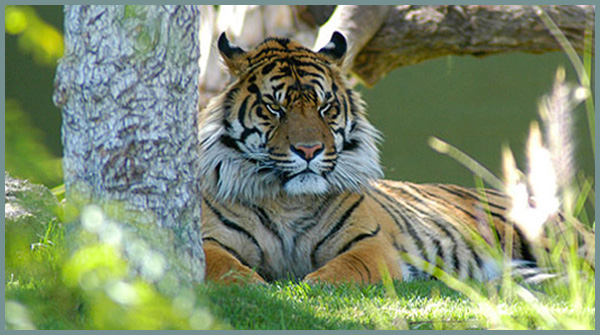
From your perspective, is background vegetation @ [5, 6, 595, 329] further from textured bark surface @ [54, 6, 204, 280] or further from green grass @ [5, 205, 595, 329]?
textured bark surface @ [54, 6, 204, 280]

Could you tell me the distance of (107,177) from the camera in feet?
9.18

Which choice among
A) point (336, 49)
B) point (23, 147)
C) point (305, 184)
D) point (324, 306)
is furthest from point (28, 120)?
point (336, 49)

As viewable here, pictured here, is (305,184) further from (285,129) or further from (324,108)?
(324,108)

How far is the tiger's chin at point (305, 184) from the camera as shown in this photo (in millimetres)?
4008

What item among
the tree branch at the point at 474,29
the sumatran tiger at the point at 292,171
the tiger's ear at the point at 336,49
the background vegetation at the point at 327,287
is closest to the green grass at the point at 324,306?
the background vegetation at the point at 327,287

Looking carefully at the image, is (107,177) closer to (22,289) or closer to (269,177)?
(22,289)

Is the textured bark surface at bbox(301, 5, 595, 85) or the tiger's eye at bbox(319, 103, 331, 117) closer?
the tiger's eye at bbox(319, 103, 331, 117)

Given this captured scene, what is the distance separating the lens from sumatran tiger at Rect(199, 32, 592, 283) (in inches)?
157

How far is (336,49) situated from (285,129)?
0.73m

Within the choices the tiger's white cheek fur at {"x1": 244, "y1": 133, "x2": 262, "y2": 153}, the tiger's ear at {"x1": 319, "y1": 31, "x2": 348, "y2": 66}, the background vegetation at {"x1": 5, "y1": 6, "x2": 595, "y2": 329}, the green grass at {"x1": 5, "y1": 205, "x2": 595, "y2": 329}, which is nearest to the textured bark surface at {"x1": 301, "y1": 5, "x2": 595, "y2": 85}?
the background vegetation at {"x1": 5, "y1": 6, "x2": 595, "y2": 329}

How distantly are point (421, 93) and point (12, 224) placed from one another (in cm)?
606

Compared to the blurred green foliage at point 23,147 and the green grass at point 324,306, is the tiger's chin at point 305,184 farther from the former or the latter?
the blurred green foliage at point 23,147

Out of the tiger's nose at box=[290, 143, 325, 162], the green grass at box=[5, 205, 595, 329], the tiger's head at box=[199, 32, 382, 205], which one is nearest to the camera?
the green grass at box=[5, 205, 595, 329]

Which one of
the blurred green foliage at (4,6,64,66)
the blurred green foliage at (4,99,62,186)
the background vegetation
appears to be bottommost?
the background vegetation
